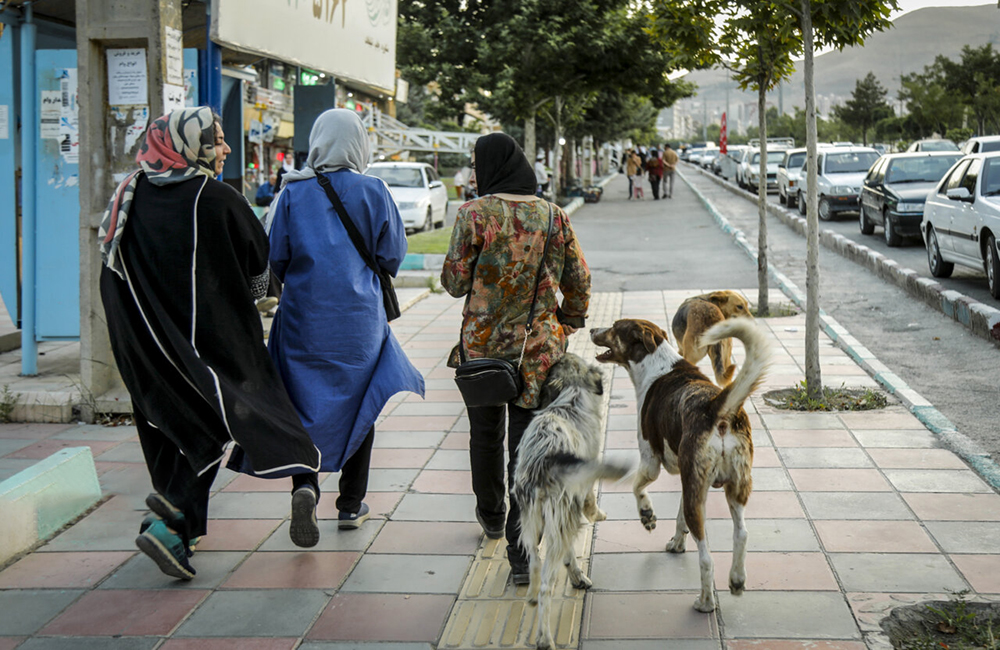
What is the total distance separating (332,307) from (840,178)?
66.5 ft

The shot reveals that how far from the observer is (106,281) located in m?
4.04

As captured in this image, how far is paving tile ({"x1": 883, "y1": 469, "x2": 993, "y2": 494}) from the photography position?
513 centimetres

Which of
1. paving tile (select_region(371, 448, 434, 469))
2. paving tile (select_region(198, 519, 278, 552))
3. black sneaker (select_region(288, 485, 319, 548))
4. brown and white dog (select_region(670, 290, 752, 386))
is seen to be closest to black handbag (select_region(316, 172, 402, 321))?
black sneaker (select_region(288, 485, 319, 548))

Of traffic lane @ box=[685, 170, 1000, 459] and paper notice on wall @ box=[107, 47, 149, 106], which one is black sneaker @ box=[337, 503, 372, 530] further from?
traffic lane @ box=[685, 170, 1000, 459]

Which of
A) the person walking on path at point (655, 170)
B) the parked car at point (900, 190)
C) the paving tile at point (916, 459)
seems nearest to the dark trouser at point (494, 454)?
the paving tile at point (916, 459)

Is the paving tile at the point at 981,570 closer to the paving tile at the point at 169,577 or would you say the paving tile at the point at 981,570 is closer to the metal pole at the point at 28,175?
the paving tile at the point at 169,577

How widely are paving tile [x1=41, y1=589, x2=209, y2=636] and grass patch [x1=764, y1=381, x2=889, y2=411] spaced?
4499mm

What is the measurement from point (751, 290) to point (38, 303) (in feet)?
28.0

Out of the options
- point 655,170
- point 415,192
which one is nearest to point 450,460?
point 415,192

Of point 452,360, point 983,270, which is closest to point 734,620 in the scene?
point 452,360

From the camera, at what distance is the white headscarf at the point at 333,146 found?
4336mm

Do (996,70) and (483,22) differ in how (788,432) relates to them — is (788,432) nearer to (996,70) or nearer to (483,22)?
(483,22)

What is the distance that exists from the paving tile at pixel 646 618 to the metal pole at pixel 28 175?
17.8 feet

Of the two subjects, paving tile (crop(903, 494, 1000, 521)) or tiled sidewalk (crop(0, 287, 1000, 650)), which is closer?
tiled sidewalk (crop(0, 287, 1000, 650))
